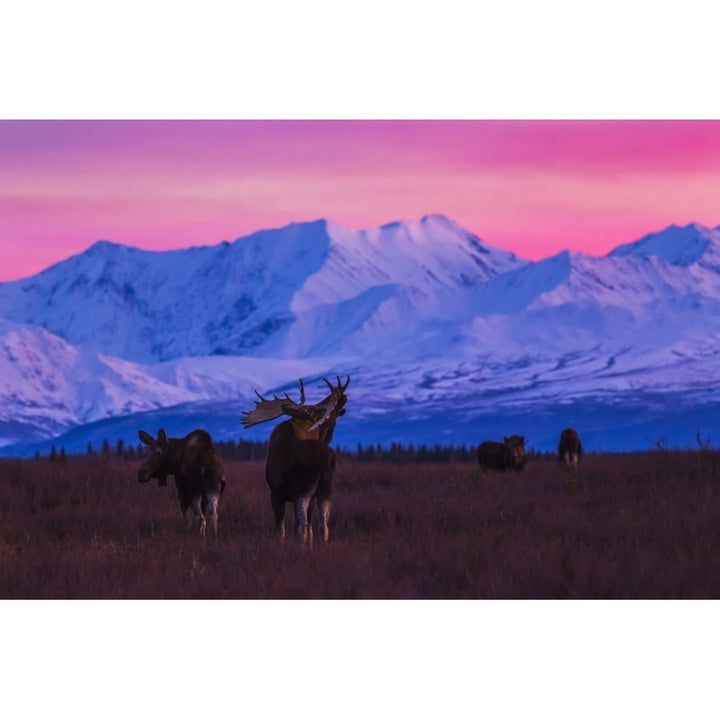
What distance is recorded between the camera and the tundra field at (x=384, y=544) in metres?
13.2

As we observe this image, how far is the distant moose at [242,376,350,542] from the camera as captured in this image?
16016mm

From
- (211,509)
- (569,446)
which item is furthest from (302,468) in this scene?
(569,446)

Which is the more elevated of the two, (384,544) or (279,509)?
(279,509)

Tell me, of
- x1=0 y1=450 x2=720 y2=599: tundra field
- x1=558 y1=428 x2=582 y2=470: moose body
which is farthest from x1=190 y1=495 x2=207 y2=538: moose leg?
x1=558 y1=428 x2=582 y2=470: moose body

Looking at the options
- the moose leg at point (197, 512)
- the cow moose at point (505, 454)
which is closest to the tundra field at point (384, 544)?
the moose leg at point (197, 512)

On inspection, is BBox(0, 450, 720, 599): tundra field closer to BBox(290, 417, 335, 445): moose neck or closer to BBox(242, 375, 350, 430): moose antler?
BBox(290, 417, 335, 445): moose neck

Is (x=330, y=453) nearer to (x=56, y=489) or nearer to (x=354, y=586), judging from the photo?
(x=354, y=586)

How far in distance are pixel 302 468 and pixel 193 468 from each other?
2.20m

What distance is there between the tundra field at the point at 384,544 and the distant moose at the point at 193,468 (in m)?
0.41

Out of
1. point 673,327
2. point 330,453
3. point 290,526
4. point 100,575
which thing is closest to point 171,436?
point 290,526

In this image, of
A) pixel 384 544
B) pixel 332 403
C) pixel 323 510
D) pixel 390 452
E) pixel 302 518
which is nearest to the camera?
pixel 384 544

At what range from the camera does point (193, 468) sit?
1762 cm

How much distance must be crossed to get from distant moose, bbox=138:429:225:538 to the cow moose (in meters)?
15.0

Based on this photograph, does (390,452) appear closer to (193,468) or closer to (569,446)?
(569,446)
